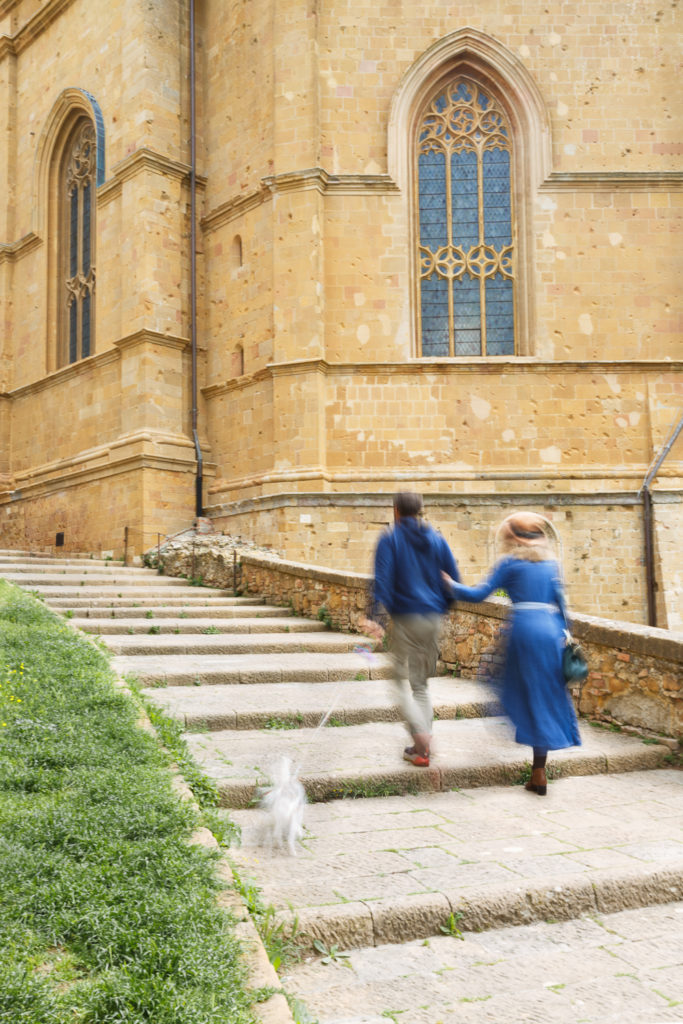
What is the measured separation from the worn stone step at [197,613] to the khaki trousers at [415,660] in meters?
5.07

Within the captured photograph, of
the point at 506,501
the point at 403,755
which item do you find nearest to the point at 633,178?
the point at 506,501

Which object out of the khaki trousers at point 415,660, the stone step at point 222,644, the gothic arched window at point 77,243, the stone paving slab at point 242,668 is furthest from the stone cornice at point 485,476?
the khaki trousers at point 415,660

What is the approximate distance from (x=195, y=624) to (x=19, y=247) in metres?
13.4

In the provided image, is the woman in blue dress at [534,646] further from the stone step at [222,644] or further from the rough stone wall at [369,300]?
the rough stone wall at [369,300]

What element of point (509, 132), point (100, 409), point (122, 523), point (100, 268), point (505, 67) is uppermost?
point (505, 67)

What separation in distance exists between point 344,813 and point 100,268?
1501 cm

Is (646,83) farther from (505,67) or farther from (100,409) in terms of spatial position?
(100,409)

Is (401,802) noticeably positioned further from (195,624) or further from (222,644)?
(195,624)

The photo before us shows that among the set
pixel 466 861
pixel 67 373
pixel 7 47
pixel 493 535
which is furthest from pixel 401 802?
pixel 7 47

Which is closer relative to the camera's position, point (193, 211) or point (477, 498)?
point (477, 498)

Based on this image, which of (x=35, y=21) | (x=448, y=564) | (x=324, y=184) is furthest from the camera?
(x=35, y=21)

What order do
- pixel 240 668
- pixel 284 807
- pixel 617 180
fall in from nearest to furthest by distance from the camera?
pixel 284 807
pixel 240 668
pixel 617 180

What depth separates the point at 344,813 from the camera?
459 cm

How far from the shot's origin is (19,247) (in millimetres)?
19703
